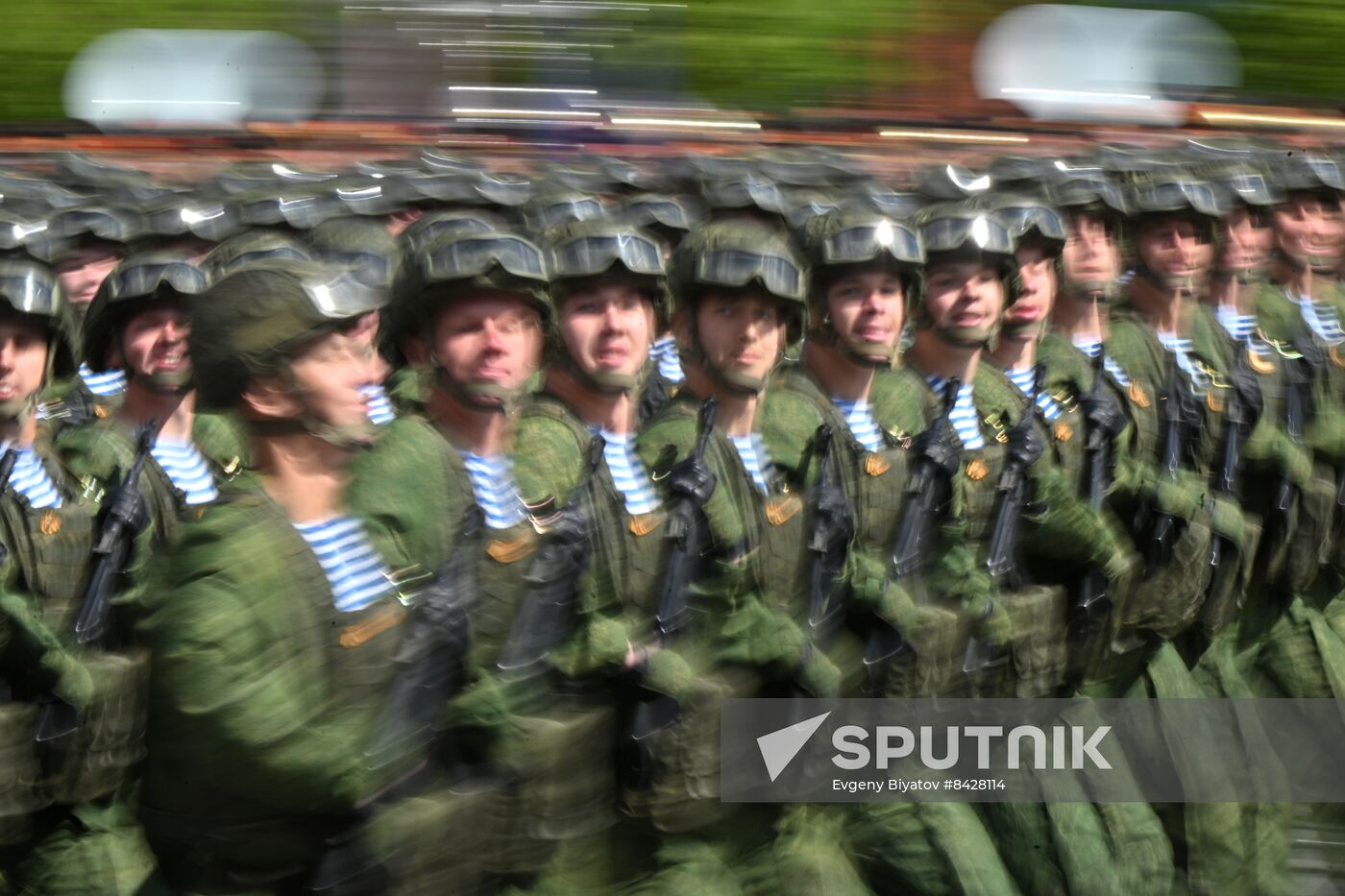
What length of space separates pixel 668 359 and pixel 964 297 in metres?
1.10

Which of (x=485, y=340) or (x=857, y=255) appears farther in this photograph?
(x=857, y=255)

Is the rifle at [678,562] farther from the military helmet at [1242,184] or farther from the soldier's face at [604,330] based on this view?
the military helmet at [1242,184]

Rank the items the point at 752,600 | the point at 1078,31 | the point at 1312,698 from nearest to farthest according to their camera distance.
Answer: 1. the point at 752,600
2. the point at 1312,698
3. the point at 1078,31

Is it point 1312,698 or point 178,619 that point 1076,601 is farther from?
point 178,619

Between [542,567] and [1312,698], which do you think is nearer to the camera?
[542,567]

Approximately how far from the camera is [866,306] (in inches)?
242

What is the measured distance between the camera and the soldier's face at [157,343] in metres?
5.67

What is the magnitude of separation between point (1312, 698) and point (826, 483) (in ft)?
8.69

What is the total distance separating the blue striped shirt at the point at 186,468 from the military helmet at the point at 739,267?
4.14 ft

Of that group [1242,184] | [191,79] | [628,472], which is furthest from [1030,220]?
[191,79]

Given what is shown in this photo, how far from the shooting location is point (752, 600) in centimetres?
A: 566

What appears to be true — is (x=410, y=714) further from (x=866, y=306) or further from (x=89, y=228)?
(x=89, y=228)

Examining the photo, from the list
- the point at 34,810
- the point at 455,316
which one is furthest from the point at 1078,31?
the point at 34,810

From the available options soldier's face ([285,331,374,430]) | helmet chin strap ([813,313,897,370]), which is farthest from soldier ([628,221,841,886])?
soldier's face ([285,331,374,430])
